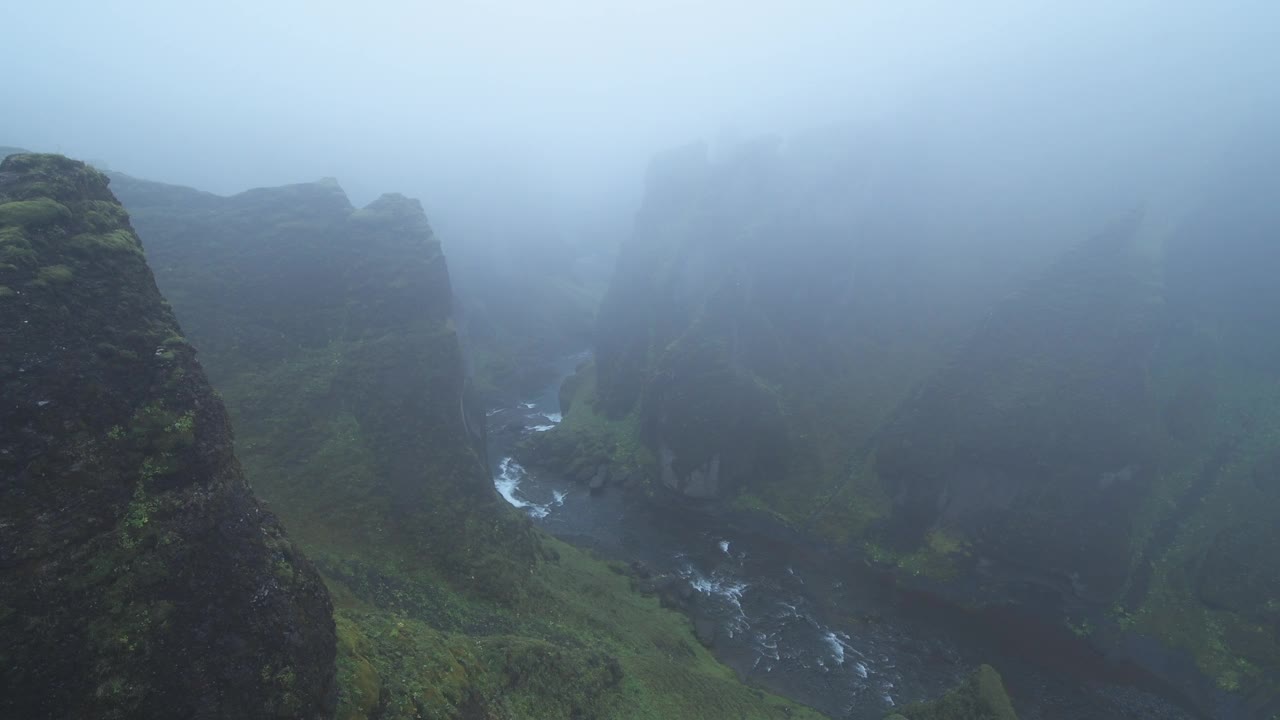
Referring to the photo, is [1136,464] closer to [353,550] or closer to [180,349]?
[353,550]

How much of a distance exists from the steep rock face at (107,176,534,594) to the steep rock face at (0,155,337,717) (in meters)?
17.7

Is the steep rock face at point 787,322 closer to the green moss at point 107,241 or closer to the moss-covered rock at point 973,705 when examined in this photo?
the moss-covered rock at point 973,705

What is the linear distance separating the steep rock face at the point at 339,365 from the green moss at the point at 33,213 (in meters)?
21.0

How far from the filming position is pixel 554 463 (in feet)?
222

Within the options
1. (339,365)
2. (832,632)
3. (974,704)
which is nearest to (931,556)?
(832,632)

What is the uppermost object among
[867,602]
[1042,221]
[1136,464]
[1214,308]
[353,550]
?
[1042,221]

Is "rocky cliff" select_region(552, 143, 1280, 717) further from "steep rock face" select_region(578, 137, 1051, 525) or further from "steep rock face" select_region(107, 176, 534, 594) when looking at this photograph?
"steep rock face" select_region(107, 176, 534, 594)

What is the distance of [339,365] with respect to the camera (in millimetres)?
47219

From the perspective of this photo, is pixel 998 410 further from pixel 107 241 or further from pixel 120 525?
pixel 107 241

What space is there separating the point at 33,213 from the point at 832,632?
51.1 m

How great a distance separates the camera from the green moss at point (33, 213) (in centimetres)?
1844

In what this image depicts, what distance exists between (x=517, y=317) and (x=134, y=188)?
206 feet

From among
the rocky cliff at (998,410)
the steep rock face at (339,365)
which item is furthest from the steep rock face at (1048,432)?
Answer: the steep rock face at (339,365)

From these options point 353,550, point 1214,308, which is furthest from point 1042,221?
point 353,550
